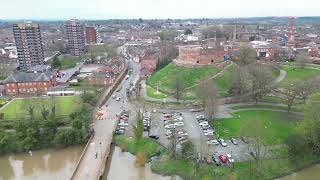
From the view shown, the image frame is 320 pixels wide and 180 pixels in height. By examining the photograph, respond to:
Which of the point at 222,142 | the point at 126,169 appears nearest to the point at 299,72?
the point at 222,142

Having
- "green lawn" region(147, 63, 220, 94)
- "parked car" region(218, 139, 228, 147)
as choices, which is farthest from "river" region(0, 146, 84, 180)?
"green lawn" region(147, 63, 220, 94)

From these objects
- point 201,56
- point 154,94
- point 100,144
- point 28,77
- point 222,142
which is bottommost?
point 100,144

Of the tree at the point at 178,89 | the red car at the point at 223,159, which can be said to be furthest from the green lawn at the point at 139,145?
the tree at the point at 178,89

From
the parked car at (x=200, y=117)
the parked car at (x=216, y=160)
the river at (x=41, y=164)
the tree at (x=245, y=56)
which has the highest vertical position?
the tree at (x=245, y=56)

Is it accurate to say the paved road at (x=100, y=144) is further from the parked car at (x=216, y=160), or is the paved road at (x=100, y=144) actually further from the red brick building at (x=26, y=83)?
the red brick building at (x=26, y=83)

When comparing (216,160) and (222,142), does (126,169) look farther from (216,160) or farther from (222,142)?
(222,142)

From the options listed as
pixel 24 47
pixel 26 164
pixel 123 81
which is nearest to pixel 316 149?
pixel 26 164

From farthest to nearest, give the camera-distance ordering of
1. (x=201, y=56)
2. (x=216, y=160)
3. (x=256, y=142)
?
(x=201, y=56)
(x=216, y=160)
(x=256, y=142)
